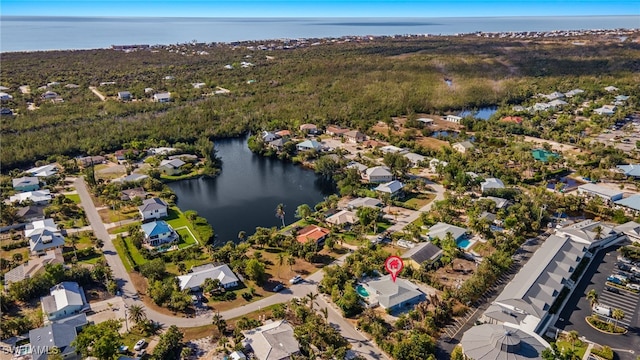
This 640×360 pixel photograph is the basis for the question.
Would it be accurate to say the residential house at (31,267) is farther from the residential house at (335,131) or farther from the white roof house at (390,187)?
the residential house at (335,131)

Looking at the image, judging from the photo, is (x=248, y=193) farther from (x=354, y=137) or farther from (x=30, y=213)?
(x=354, y=137)

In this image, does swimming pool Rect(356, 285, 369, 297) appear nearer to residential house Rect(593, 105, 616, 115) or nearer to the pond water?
the pond water

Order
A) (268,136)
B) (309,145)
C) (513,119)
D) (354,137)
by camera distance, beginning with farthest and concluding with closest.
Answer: (513,119)
(268,136)
(354,137)
(309,145)

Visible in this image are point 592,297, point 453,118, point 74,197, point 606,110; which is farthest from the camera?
point 453,118

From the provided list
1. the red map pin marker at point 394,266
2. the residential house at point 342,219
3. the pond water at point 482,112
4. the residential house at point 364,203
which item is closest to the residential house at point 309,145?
the residential house at point 364,203

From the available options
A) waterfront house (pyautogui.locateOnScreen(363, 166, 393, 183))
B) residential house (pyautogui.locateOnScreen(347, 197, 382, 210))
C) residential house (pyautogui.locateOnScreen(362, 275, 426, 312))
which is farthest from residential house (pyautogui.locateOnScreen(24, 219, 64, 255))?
waterfront house (pyautogui.locateOnScreen(363, 166, 393, 183))

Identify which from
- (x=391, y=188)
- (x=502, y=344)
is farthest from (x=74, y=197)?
(x=502, y=344)

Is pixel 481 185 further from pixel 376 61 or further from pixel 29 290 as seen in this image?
pixel 376 61
